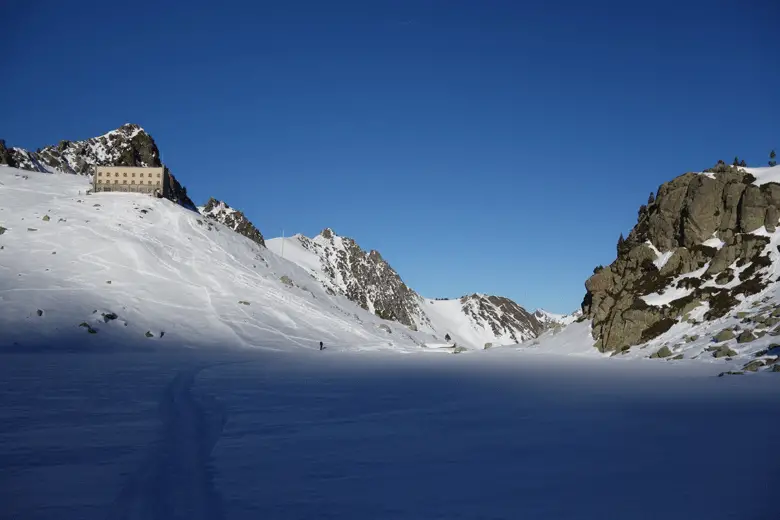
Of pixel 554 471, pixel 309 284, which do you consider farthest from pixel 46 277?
pixel 554 471

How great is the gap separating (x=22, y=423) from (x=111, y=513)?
318 inches

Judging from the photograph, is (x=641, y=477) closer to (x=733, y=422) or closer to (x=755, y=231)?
(x=733, y=422)

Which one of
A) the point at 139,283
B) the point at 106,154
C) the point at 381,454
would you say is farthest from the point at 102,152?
the point at 381,454

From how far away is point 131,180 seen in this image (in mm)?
116250

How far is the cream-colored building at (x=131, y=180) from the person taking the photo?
372 ft

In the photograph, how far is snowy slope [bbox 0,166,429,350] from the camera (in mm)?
57594

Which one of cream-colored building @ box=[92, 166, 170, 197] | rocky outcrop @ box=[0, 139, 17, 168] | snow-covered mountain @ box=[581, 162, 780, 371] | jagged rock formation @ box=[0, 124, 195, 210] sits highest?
jagged rock formation @ box=[0, 124, 195, 210]

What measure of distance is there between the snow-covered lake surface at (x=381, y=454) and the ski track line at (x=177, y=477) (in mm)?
38

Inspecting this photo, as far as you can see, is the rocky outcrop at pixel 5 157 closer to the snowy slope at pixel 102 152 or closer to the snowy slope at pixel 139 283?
the snowy slope at pixel 139 283

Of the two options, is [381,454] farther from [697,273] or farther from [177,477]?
[697,273]

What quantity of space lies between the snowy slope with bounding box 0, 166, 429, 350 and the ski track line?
4220 centimetres

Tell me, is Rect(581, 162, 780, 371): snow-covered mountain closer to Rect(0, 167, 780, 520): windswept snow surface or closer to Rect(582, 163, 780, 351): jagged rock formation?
Rect(582, 163, 780, 351): jagged rock formation

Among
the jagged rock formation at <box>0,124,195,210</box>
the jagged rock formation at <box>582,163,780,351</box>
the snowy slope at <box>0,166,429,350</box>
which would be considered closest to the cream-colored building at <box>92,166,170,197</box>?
the snowy slope at <box>0,166,429,350</box>

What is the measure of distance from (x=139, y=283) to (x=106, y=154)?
128045 millimetres
